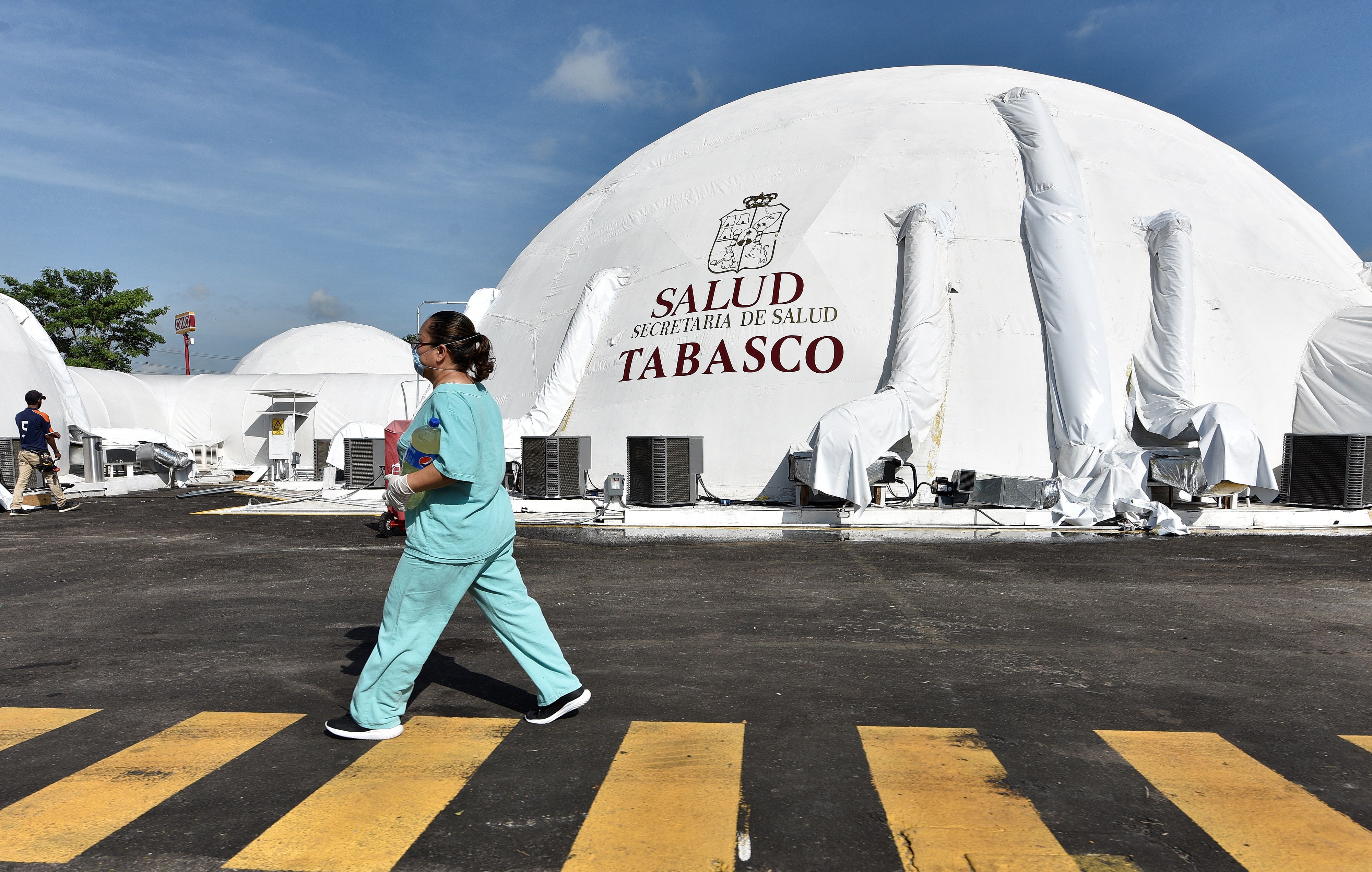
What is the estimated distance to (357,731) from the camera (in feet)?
11.6

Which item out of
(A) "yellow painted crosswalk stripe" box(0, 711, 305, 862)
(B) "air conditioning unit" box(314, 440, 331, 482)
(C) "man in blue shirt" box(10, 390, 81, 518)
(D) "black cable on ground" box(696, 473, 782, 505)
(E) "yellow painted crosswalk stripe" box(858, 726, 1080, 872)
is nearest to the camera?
(E) "yellow painted crosswalk stripe" box(858, 726, 1080, 872)

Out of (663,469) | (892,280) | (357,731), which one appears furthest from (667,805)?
(892,280)

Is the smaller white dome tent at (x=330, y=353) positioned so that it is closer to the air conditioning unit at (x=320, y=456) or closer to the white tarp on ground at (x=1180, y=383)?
the air conditioning unit at (x=320, y=456)

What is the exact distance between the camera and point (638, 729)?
12.0ft

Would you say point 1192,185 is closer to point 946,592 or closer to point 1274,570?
point 1274,570

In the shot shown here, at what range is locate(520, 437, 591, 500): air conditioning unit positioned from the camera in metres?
13.0

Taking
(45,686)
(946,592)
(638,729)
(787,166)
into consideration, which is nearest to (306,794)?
(638,729)

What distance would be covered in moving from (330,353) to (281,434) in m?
10.6

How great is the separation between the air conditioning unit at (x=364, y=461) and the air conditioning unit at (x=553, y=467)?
389 cm

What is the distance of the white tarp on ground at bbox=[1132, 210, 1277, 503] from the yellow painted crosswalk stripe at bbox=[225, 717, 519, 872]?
1084 cm

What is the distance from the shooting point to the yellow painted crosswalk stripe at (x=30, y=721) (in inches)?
141

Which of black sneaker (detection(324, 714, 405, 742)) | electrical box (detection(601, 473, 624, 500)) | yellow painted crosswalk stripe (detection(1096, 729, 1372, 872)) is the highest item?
electrical box (detection(601, 473, 624, 500))

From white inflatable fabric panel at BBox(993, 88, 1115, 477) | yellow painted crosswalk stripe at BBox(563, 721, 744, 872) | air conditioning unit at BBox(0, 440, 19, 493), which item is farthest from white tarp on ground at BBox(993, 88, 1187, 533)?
air conditioning unit at BBox(0, 440, 19, 493)

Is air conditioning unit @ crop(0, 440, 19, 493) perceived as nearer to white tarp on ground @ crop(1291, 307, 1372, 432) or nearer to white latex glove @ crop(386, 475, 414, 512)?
white latex glove @ crop(386, 475, 414, 512)
